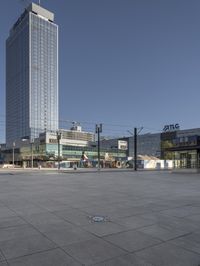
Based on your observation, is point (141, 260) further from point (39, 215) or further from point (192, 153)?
point (192, 153)

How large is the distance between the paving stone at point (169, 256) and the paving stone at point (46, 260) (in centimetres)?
121

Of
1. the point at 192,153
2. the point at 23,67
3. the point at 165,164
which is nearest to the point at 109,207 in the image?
the point at 192,153

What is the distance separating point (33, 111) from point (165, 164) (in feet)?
257

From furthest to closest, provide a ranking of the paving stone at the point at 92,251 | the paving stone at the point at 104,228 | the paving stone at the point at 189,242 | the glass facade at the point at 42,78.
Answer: the glass facade at the point at 42,78 → the paving stone at the point at 104,228 → the paving stone at the point at 189,242 → the paving stone at the point at 92,251

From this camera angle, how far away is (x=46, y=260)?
4.52 meters

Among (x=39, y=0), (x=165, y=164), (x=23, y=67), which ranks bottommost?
(x=165, y=164)

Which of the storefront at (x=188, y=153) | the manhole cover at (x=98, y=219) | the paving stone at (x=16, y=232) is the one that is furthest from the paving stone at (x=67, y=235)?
the storefront at (x=188, y=153)

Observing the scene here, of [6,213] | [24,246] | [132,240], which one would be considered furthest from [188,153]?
[24,246]

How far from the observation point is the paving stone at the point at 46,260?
4379mm

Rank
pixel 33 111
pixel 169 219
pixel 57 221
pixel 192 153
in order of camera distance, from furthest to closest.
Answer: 1. pixel 33 111
2. pixel 192 153
3. pixel 169 219
4. pixel 57 221

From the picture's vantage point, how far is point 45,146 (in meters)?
118

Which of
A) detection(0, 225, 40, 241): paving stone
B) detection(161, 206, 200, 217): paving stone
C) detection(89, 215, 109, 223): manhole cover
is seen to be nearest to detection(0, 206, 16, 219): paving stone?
detection(0, 225, 40, 241): paving stone

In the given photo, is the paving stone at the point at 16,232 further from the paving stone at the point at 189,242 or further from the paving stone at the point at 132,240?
the paving stone at the point at 189,242

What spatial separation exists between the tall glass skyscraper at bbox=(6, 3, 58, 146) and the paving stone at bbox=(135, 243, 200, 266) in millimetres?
127061
